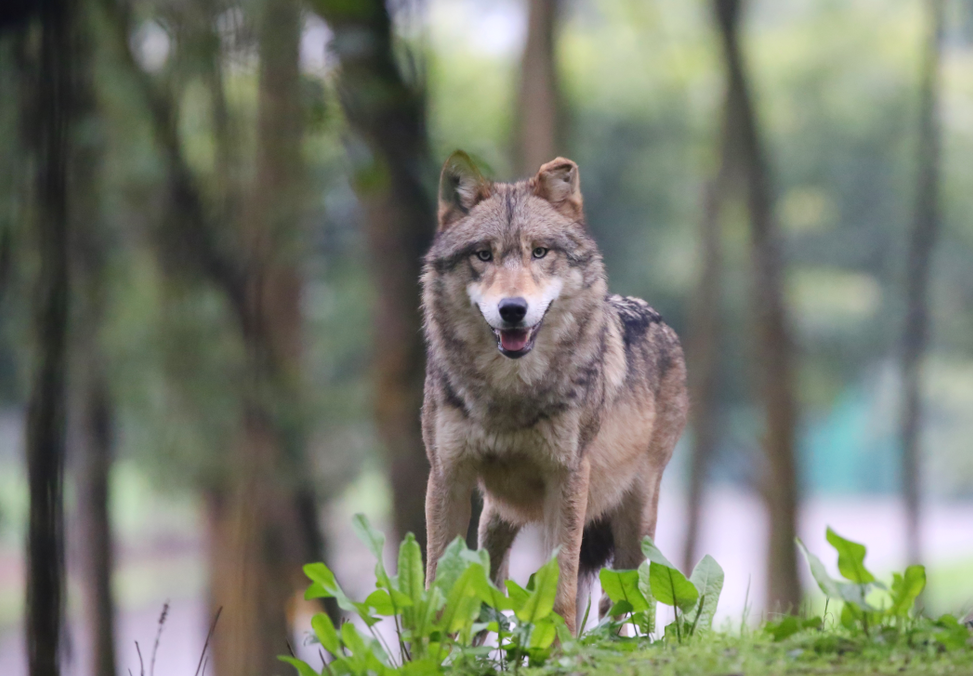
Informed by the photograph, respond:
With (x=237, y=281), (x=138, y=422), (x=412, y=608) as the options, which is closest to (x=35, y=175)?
(x=412, y=608)

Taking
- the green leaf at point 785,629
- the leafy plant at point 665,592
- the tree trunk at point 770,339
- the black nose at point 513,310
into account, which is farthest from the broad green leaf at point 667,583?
the tree trunk at point 770,339

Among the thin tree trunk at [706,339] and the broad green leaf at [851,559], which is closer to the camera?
the broad green leaf at [851,559]

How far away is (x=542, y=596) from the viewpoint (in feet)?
11.8

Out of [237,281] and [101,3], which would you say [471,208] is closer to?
[101,3]

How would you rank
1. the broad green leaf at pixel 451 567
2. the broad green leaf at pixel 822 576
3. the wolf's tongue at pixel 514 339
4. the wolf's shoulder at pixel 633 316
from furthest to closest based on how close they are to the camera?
1. the wolf's shoulder at pixel 633 316
2. the wolf's tongue at pixel 514 339
3. the broad green leaf at pixel 451 567
4. the broad green leaf at pixel 822 576

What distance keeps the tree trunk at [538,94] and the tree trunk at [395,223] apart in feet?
12.4

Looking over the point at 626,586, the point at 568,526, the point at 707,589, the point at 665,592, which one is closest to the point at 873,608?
the point at 707,589

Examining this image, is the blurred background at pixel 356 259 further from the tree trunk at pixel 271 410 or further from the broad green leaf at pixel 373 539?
the broad green leaf at pixel 373 539

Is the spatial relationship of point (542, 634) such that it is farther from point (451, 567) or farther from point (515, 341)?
point (515, 341)

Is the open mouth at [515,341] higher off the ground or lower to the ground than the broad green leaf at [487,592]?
higher

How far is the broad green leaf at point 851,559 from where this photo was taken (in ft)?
11.5

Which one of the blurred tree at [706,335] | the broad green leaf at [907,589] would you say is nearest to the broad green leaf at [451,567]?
the broad green leaf at [907,589]

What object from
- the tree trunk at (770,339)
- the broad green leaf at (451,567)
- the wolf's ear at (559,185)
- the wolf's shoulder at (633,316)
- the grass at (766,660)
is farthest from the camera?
the tree trunk at (770,339)

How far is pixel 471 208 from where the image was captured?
15.0ft
